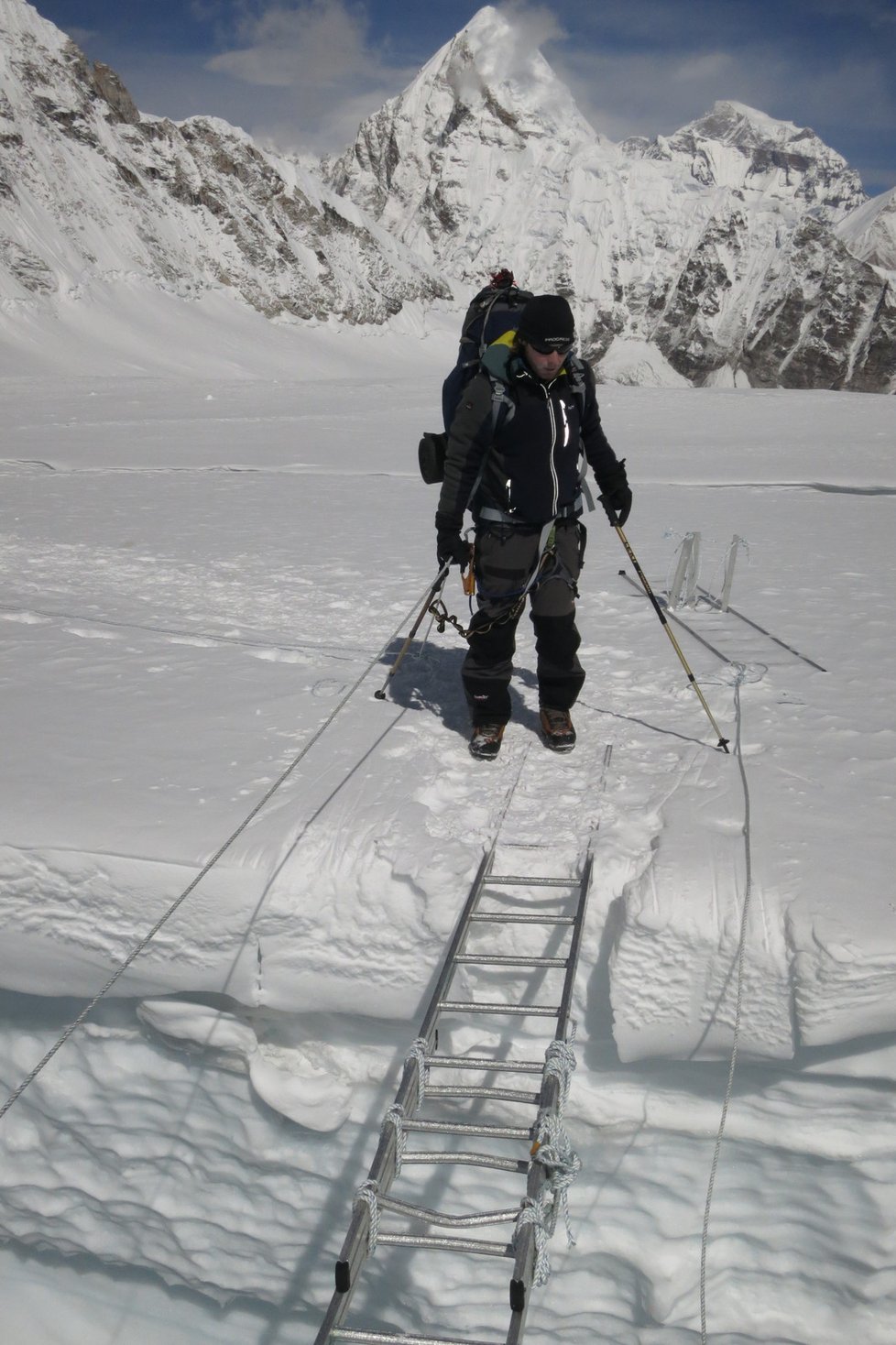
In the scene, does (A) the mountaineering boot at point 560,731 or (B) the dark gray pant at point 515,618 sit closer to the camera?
(B) the dark gray pant at point 515,618

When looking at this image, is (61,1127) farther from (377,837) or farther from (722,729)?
(722,729)

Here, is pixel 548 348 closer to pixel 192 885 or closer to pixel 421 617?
pixel 421 617

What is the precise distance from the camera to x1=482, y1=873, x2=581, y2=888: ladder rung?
298 centimetres

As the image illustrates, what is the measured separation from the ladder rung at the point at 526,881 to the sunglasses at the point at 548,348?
1832 mm

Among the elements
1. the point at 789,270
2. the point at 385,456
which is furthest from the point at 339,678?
the point at 789,270

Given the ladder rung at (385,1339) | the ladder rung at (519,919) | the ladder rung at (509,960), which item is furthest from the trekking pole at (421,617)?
the ladder rung at (385,1339)

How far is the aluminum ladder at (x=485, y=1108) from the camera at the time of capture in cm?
178

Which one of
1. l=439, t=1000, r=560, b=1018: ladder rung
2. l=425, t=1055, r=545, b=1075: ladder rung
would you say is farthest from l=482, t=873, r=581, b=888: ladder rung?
l=425, t=1055, r=545, b=1075: ladder rung

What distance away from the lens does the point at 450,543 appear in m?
3.50

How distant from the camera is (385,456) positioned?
13398 millimetres

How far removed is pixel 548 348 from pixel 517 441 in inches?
13.8

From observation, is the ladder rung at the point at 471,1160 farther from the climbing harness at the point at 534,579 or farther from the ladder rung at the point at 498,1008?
the climbing harness at the point at 534,579

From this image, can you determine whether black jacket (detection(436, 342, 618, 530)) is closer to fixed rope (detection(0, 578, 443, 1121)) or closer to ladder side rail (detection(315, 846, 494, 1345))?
fixed rope (detection(0, 578, 443, 1121))

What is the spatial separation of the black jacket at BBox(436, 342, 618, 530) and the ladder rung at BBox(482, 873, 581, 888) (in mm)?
1340
